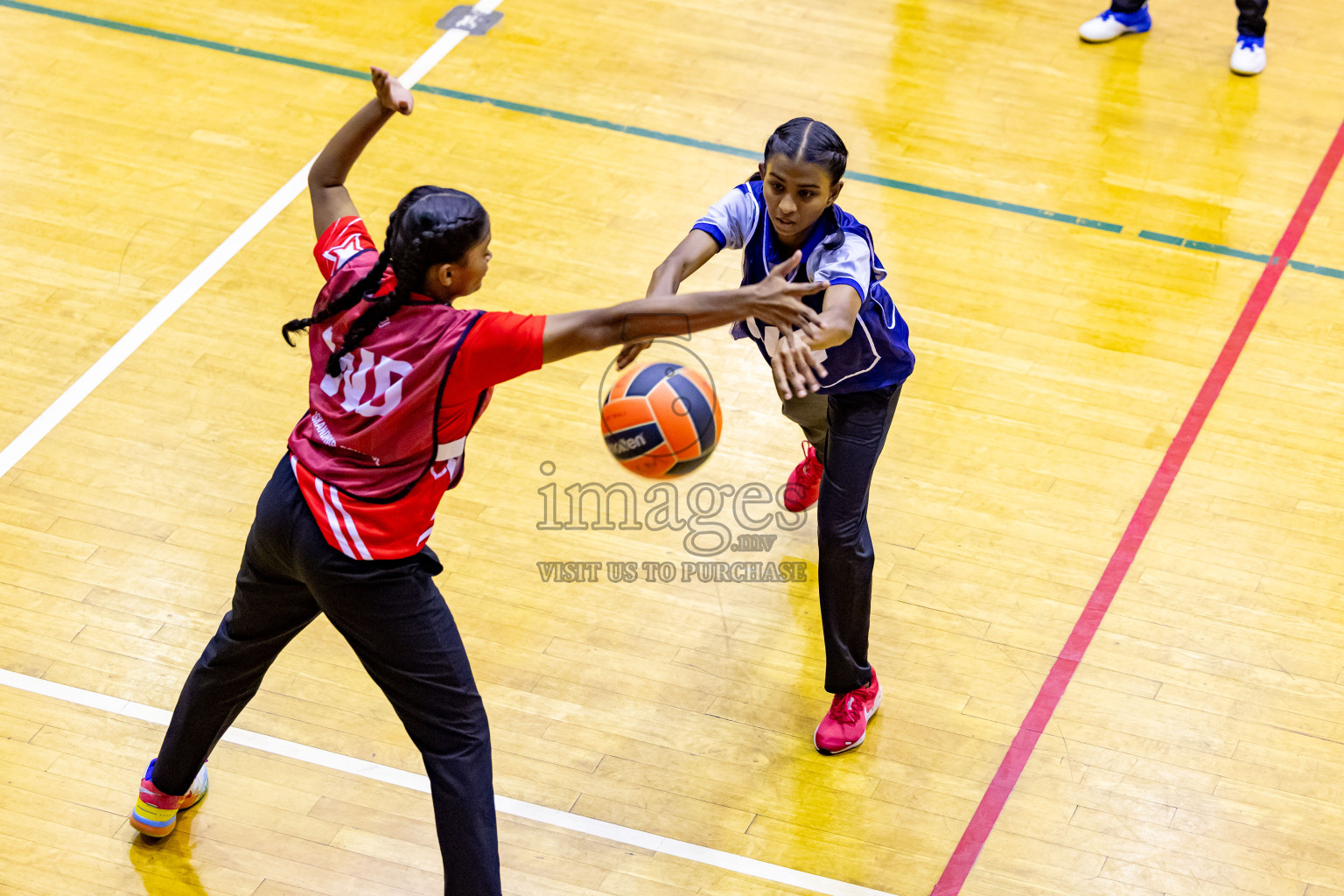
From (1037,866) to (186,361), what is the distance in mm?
3974

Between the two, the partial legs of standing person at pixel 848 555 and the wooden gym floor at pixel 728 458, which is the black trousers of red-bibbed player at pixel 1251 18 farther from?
the partial legs of standing person at pixel 848 555

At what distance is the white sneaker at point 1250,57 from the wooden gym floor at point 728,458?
0.26ft

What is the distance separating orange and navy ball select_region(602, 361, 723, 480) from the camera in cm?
406

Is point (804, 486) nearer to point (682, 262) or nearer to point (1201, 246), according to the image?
point (682, 262)

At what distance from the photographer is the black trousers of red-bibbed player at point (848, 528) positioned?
4215 millimetres

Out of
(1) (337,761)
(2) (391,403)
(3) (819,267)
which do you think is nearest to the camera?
(2) (391,403)

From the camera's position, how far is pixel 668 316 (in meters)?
3.18

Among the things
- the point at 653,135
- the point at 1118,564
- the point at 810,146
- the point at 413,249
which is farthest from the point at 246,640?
the point at 653,135

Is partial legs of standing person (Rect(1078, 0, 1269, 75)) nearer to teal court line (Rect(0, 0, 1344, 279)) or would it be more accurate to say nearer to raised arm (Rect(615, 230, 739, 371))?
teal court line (Rect(0, 0, 1344, 279))

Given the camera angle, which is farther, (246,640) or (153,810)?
(153,810)

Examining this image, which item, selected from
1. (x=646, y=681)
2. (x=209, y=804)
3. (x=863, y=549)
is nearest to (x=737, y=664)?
(x=646, y=681)

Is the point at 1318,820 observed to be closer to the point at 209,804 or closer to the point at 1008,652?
the point at 1008,652

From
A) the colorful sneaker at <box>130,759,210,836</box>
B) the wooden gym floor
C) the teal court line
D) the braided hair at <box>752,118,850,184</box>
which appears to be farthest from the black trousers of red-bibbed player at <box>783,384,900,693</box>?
the teal court line

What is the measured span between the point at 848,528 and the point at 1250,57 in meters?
5.21
